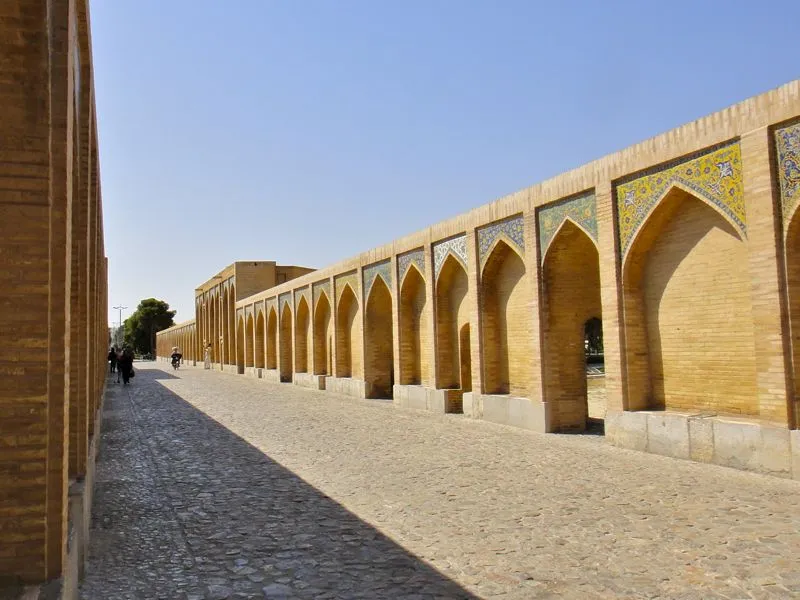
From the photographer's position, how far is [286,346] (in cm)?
2648

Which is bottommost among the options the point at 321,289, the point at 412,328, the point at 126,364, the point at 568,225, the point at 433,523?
the point at 433,523

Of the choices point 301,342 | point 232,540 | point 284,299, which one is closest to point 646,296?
point 232,540

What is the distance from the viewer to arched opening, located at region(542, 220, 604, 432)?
1070cm

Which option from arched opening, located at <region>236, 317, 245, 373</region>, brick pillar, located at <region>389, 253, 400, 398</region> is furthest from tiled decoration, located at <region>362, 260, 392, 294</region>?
arched opening, located at <region>236, 317, 245, 373</region>

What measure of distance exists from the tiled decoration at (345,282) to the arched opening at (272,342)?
28.8 feet

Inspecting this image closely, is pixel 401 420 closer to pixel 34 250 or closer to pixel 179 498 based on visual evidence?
pixel 179 498

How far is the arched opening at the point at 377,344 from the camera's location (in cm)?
1805

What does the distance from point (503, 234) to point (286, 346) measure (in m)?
16.2

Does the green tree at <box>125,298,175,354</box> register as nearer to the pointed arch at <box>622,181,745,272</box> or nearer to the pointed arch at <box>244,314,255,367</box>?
the pointed arch at <box>244,314,255,367</box>

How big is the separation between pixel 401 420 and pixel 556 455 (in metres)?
4.68

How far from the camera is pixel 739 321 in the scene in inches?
304

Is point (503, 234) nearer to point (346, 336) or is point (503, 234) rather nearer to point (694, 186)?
point (694, 186)

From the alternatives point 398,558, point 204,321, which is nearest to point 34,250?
point 398,558

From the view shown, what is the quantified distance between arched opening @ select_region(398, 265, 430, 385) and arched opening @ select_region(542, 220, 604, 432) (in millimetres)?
5268
